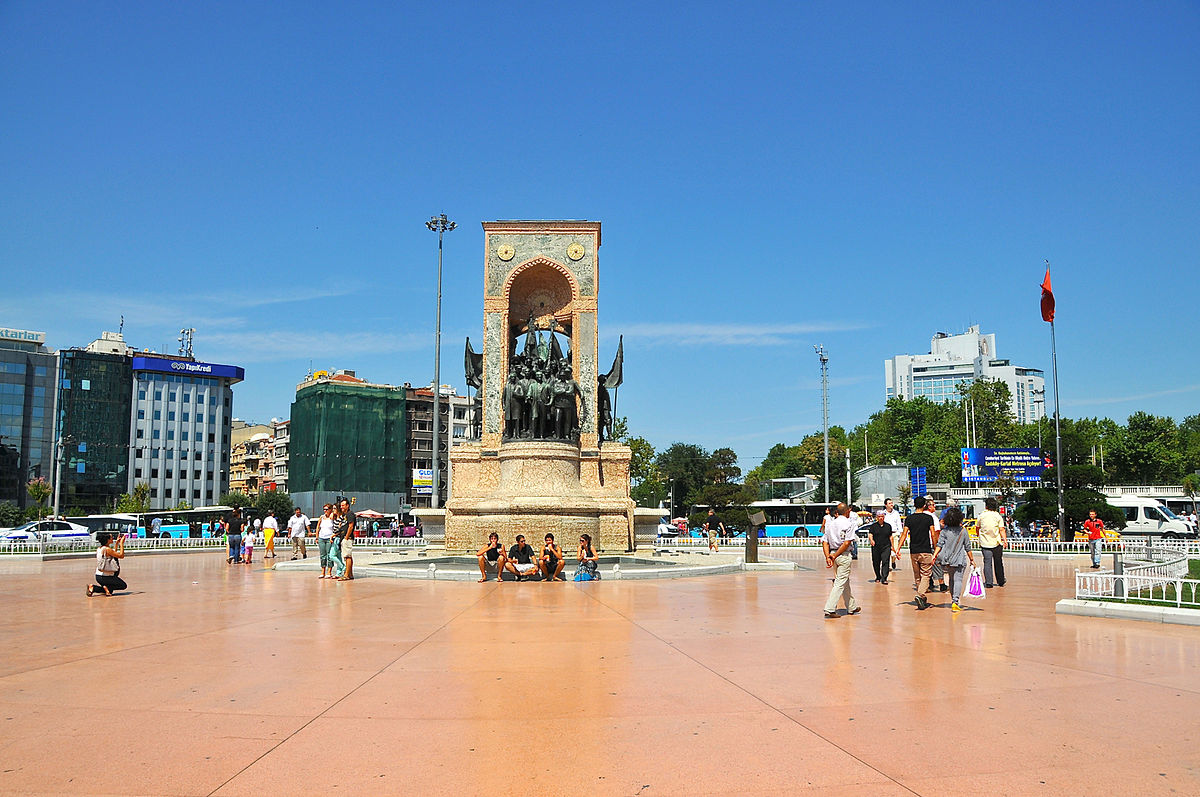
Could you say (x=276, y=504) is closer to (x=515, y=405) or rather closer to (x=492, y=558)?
(x=515, y=405)

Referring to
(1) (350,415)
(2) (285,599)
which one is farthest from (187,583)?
(1) (350,415)

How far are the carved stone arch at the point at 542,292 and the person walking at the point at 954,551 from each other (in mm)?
19413

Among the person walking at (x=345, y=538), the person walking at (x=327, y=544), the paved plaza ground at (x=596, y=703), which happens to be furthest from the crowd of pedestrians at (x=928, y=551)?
the person walking at (x=327, y=544)

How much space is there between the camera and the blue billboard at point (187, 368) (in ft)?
328

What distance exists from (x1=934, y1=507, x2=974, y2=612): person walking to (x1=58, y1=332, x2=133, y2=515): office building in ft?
302

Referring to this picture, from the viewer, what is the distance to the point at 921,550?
48.1ft

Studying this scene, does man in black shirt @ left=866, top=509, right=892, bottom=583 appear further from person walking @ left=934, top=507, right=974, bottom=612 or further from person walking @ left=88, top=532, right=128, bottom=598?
person walking @ left=88, top=532, right=128, bottom=598

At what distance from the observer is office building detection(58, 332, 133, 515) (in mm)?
90375

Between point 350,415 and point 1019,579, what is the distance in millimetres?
76440

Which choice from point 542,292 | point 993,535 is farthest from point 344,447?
point 993,535

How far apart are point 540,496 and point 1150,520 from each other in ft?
117

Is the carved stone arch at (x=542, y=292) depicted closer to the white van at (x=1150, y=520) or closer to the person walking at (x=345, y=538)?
the person walking at (x=345, y=538)

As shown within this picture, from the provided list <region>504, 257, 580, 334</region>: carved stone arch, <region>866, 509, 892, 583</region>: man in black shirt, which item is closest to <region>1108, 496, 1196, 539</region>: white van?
<region>504, 257, 580, 334</region>: carved stone arch

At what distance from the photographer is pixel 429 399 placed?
106875 millimetres
